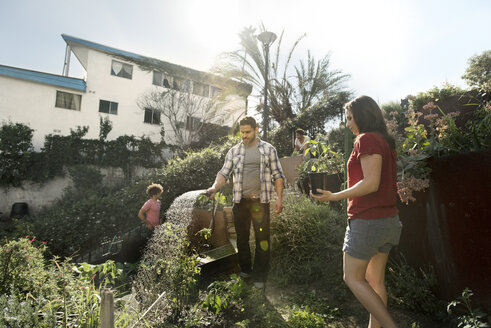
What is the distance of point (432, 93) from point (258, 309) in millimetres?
3217

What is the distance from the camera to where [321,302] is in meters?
2.73

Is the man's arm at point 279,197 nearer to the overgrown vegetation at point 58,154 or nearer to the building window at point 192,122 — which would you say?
the overgrown vegetation at point 58,154

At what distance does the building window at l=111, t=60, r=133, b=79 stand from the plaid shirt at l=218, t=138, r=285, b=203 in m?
17.0

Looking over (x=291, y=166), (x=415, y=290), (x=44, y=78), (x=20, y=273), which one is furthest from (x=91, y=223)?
(x=44, y=78)

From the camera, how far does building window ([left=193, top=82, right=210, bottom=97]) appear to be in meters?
19.8

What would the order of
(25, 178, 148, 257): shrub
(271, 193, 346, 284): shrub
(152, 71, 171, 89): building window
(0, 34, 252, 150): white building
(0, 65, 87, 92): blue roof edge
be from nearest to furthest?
(271, 193, 346, 284): shrub < (25, 178, 148, 257): shrub < (0, 65, 87, 92): blue roof edge < (0, 34, 252, 150): white building < (152, 71, 171, 89): building window

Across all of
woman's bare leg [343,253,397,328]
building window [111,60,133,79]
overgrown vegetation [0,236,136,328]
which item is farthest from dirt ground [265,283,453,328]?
building window [111,60,133,79]

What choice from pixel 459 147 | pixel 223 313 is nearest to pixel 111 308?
pixel 223 313

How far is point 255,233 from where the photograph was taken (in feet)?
10.5

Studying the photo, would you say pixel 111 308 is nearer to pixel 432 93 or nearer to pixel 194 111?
pixel 432 93

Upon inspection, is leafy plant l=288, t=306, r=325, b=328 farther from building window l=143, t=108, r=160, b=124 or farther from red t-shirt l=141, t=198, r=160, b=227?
building window l=143, t=108, r=160, b=124

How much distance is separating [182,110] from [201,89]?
2997mm

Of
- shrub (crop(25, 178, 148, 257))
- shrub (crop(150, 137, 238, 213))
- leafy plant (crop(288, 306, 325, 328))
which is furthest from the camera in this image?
shrub (crop(150, 137, 238, 213))

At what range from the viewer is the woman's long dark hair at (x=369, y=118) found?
1906 millimetres
